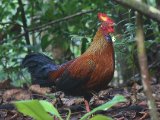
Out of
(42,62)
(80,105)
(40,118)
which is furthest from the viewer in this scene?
(42,62)

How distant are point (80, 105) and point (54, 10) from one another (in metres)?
2.65

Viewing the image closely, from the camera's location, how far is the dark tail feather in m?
5.08

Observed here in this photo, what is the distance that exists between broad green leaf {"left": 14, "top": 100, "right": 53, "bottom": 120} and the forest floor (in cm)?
136

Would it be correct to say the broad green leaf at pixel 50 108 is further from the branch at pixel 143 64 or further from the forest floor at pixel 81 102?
the forest floor at pixel 81 102

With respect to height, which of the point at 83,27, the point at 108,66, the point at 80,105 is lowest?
the point at 80,105

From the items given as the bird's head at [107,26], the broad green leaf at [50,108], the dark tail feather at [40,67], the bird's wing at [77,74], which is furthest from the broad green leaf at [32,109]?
the dark tail feather at [40,67]

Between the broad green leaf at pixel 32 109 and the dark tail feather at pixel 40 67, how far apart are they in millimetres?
2343

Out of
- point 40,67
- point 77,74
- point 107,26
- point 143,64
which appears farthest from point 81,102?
point 143,64

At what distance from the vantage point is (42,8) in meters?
6.67

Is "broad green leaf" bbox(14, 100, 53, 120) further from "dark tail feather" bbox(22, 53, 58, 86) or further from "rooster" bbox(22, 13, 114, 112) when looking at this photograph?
"dark tail feather" bbox(22, 53, 58, 86)

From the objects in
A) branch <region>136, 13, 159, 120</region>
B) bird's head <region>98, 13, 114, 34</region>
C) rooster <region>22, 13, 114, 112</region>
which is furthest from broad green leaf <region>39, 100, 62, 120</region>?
bird's head <region>98, 13, 114, 34</region>

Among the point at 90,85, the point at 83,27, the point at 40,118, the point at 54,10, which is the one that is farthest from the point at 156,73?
the point at 40,118

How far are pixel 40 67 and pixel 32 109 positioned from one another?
2.58 m

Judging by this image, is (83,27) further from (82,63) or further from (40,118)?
(40,118)
